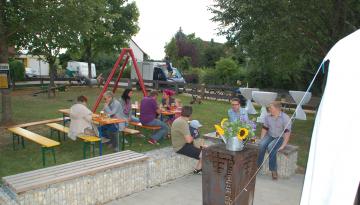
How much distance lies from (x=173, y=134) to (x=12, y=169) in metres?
3.11

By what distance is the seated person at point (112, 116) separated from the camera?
26.5 ft

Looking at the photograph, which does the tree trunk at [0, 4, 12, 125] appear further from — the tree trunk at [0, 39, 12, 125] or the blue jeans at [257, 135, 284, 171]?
the blue jeans at [257, 135, 284, 171]

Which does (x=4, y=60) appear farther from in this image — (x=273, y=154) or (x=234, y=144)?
(x=234, y=144)

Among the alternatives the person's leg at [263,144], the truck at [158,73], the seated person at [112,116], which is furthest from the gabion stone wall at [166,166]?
the truck at [158,73]

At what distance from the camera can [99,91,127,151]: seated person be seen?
317 inches

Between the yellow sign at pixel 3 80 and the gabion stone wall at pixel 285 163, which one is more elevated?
the yellow sign at pixel 3 80

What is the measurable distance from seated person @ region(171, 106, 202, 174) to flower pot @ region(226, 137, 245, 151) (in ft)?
4.80

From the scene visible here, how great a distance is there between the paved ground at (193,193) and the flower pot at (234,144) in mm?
1202

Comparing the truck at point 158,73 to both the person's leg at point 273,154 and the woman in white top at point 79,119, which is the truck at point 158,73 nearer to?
the woman in white top at point 79,119

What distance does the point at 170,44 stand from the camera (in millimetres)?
40969

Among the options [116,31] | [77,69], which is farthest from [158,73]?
[77,69]

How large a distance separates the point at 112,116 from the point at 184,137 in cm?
281

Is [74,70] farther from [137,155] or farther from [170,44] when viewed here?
[137,155]

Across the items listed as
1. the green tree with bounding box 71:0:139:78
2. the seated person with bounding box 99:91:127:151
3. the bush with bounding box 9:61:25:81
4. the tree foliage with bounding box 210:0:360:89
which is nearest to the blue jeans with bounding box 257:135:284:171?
the seated person with bounding box 99:91:127:151
